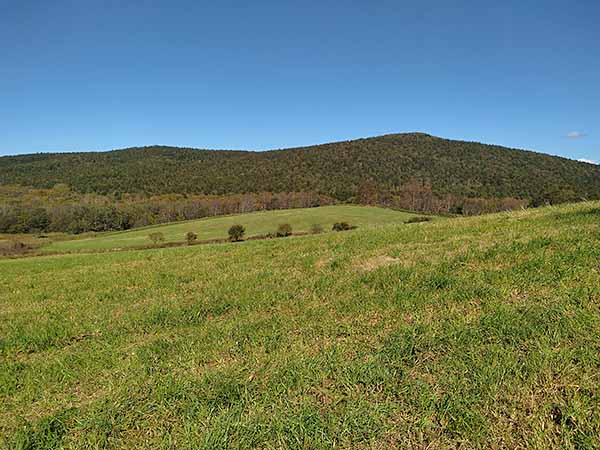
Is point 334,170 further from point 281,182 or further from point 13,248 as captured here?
point 13,248

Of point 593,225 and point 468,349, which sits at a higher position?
point 593,225

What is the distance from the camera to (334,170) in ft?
533

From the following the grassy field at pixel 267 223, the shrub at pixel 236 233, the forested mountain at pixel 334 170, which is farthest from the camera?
the forested mountain at pixel 334 170

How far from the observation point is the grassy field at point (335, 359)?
10.6ft

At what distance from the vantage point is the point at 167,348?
211 inches

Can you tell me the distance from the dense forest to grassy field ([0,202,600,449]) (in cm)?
8456

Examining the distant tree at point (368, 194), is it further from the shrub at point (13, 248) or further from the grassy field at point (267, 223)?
the shrub at point (13, 248)

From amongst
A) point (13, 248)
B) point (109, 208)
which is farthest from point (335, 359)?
point (109, 208)

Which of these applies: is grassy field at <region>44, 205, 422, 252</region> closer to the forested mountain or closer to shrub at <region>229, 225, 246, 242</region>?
shrub at <region>229, 225, 246, 242</region>

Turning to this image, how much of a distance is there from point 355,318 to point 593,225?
24.8 feet

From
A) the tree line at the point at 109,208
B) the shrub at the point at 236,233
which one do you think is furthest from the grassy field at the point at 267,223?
the tree line at the point at 109,208

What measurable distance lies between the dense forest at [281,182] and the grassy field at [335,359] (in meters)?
84.6

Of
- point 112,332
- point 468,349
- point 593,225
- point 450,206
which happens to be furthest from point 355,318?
point 450,206

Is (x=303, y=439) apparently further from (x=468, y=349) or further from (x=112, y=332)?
(x=112, y=332)
